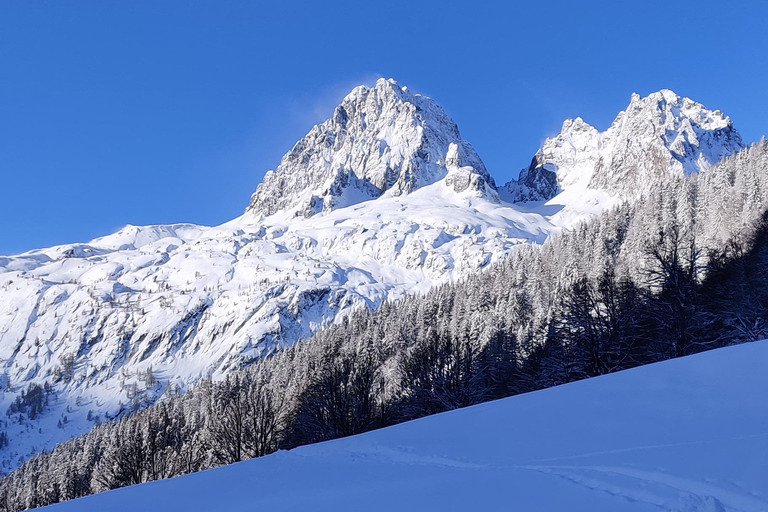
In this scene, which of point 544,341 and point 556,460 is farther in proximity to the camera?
point 544,341

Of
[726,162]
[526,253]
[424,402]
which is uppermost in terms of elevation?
[726,162]

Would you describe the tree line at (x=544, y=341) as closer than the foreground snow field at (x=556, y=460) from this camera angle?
No

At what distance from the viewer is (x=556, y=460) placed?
8.66 meters

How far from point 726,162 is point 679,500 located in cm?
8707

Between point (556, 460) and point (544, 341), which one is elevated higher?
point (544, 341)

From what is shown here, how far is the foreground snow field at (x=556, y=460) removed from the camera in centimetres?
670

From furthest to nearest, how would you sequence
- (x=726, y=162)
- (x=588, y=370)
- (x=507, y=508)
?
(x=726, y=162) < (x=588, y=370) < (x=507, y=508)

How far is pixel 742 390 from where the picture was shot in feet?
34.8

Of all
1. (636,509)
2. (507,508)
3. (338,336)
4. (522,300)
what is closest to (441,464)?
(507,508)

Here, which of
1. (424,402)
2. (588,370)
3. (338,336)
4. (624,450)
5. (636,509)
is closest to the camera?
(636,509)

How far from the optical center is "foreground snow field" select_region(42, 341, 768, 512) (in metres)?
6.70

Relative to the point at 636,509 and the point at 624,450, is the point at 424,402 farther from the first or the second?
the point at 636,509

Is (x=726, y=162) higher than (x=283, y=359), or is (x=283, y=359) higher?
(x=726, y=162)

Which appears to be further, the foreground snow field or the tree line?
the tree line
